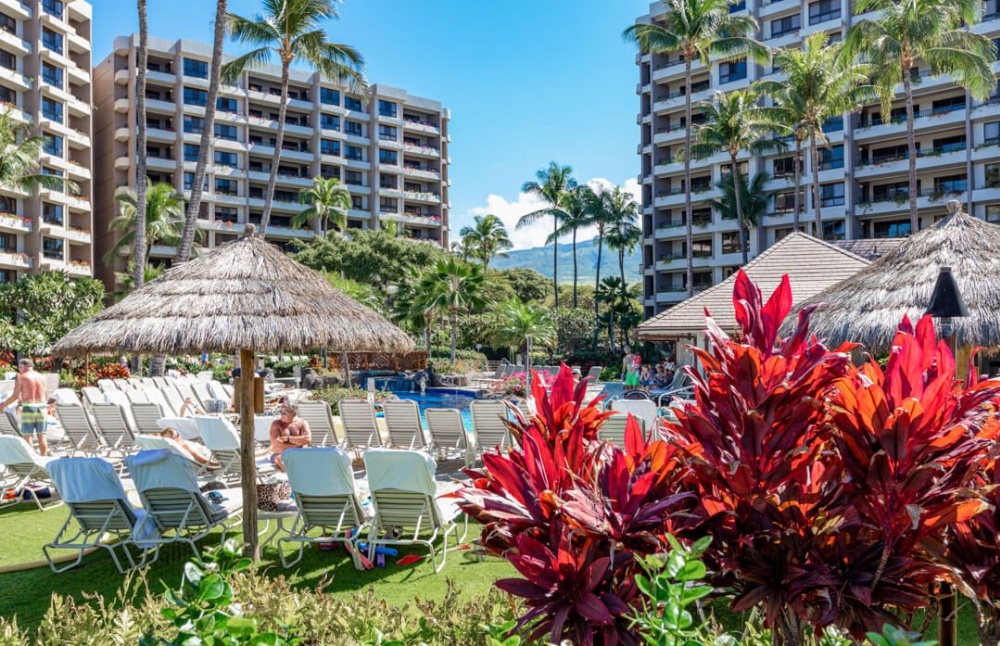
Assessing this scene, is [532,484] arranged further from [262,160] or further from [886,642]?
[262,160]

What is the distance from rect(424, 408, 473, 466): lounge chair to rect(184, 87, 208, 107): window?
179 ft

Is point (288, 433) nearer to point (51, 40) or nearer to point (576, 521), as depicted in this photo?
point (576, 521)

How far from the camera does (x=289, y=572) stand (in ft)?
21.4

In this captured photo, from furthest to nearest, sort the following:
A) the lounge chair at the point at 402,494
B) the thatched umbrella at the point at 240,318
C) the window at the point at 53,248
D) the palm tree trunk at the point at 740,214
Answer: the window at the point at 53,248
the palm tree trunk at the point at 740,214
the thatched umbrella at the point at 240,318
the lounge chair at the point at 402,494

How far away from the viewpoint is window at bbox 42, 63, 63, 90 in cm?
4859

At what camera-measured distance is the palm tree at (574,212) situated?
5334 centimetres

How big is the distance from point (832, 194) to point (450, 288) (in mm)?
27899

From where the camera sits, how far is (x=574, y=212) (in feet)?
177

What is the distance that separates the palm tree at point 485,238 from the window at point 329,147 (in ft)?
44.0

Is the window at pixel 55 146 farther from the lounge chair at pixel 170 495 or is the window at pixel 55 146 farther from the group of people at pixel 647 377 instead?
the lounge chair at pixel 170 495

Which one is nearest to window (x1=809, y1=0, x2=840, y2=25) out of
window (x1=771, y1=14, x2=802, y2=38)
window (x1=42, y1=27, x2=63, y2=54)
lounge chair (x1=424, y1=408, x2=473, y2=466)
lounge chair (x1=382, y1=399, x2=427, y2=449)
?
window (x1=771, y1=14, x2=802, y2=38)

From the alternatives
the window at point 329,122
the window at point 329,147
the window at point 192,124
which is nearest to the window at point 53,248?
the window at point 192,124

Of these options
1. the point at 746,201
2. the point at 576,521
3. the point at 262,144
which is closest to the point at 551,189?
the point at 746,201

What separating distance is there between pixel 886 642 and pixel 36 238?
54.5 meters
